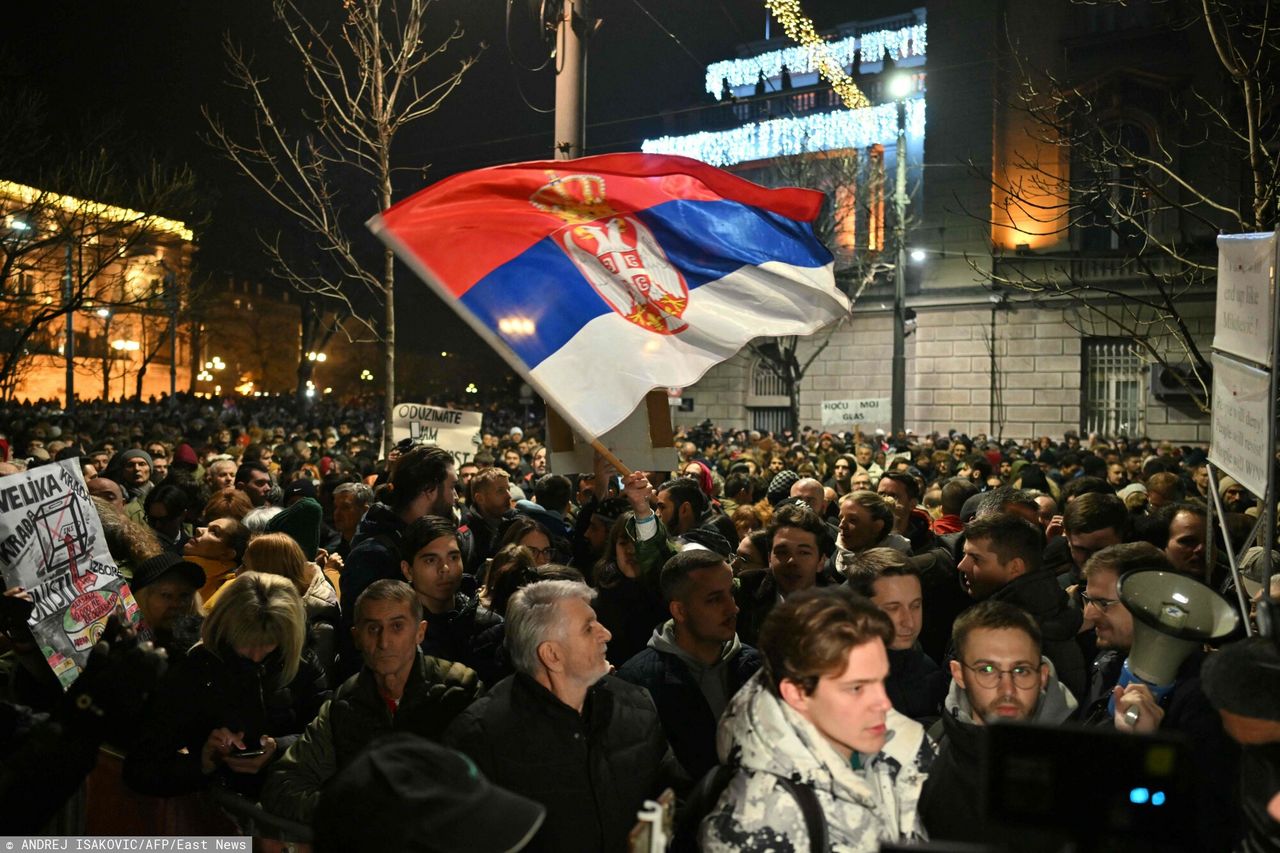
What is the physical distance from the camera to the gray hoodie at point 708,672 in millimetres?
4180

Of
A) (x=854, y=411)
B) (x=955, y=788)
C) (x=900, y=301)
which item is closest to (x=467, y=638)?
(x=955, y=788)

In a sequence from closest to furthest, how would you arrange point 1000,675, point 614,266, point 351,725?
1. point 1000,675
2. point 351,725
3. point 614,266

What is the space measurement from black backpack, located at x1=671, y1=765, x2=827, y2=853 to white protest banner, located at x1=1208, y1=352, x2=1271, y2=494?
8.75 ft

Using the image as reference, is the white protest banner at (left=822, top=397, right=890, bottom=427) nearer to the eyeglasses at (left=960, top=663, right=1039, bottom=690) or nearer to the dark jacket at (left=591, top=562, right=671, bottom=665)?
the dark jacket at (left=591, top=562, right=671, bottom=665)

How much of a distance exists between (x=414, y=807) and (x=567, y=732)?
4.30 feet

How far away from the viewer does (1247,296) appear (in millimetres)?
4430

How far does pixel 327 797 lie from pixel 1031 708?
2327 millimetres

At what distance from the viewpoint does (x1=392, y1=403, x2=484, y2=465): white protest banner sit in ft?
34.7

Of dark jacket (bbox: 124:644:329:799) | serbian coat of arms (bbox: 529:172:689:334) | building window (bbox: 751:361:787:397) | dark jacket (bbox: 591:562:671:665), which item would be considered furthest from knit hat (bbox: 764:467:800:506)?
building window (bbox: 751:361:787:397)

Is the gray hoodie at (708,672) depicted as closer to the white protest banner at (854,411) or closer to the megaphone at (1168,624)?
the megaphone at (1168,624)

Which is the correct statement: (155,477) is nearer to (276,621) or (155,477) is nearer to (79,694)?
(276,621)

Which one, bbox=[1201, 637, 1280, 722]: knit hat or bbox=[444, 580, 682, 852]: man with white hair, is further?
bbox=[444, 580, 682, 852]: man with white hair

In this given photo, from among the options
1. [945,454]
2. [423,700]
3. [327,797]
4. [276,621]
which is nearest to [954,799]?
[327,797]

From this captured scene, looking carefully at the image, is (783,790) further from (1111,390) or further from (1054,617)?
(1111,390)
